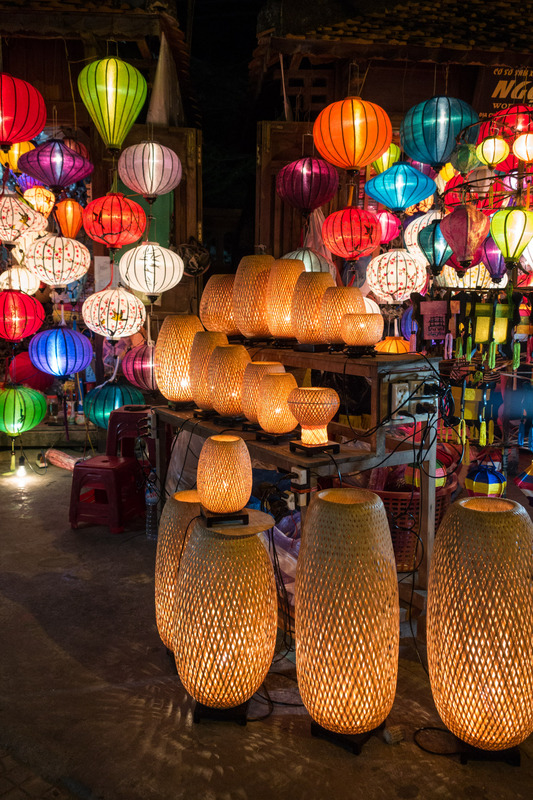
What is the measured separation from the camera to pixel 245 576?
2.28 m

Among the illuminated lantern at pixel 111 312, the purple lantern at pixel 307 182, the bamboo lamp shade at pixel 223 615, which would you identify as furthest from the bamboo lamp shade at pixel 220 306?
the purple lantern at pixel 307 182

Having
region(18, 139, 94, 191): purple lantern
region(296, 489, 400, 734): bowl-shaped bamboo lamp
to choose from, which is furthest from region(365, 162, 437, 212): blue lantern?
region(296, 489, 400, 734): bowl-shaped bamboo lamp

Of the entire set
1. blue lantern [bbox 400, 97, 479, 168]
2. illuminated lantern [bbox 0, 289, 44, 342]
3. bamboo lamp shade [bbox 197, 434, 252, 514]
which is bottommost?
bamboo lamp shade [bbox 197, 434, 252, 514]

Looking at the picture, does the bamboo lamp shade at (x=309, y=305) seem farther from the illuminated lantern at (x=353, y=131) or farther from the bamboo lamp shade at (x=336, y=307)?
the illuminated lantern at (x=353, y=131)

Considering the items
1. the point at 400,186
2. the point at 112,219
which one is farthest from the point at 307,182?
the point at 112,219

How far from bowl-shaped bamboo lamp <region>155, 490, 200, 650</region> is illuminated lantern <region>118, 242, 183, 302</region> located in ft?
10.4

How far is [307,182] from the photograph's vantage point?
5.59 meters

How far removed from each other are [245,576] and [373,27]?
6.61 m

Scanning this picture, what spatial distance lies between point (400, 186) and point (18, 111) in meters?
3.15

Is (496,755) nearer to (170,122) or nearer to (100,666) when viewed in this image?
(100,666)

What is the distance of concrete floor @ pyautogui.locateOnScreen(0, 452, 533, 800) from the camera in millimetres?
2076

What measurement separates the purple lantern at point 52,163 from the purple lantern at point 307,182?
185 centimetres

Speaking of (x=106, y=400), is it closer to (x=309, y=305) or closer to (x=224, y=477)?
(x=309, y=305)

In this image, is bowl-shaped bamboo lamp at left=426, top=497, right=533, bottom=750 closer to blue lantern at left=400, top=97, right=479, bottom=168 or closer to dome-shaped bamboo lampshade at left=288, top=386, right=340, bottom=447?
dome-shaped bamboo lampshade at left=288, top=386, right=340, bottom=447
